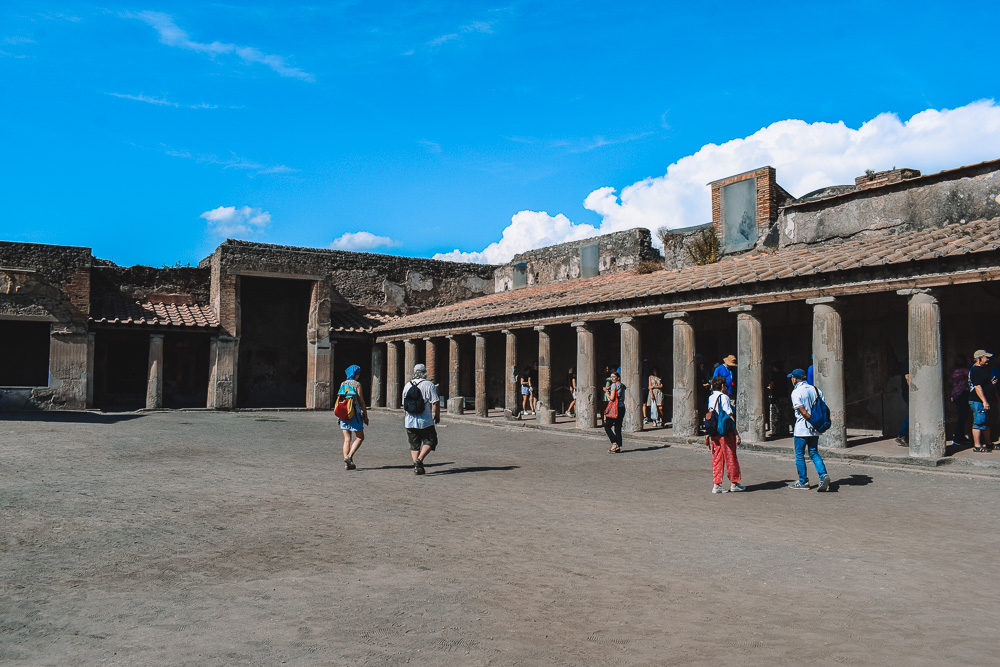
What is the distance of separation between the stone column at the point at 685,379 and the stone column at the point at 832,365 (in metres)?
2.68

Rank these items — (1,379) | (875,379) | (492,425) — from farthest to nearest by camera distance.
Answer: (1,379) → (492,425) → (875,379)

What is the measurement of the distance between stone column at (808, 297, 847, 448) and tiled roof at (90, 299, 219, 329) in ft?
61.7

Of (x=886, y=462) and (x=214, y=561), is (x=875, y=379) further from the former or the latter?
(x=214, y=561)

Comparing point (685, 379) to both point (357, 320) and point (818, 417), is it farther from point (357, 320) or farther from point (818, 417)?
point (357, 320)

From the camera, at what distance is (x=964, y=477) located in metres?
9.42

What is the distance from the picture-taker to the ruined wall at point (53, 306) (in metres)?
21.4

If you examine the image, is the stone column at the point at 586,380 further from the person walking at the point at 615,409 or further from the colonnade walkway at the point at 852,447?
the person walking at the point at 615,409

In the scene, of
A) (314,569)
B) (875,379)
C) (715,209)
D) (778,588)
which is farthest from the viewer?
(715,209)

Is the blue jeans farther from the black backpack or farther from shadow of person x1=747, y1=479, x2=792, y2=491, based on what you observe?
the black backpack

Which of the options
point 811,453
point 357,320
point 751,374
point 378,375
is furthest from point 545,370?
point 357,320

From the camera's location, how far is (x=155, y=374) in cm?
2309

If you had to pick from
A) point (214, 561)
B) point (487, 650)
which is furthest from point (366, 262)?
point (487, 650)

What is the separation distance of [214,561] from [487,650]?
2.51 meters

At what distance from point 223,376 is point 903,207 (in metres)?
19.8
